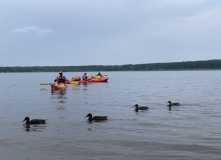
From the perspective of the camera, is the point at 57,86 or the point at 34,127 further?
the point at 57,86

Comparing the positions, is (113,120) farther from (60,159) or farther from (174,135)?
(60,159)

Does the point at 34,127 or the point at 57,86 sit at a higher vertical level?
the point at 57,86

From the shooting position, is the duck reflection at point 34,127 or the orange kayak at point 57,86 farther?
the orange kayak at point 57,86

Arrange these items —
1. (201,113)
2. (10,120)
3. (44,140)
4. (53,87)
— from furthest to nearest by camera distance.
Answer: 1. (53,87)
2. (201,113)
3. (10,120)
4. (44,140)

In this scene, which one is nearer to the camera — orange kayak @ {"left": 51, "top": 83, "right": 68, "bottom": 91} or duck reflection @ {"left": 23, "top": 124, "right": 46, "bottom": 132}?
duck reflection @ {"left": 23, "top": 124, "right": 46, "bottom": 132}

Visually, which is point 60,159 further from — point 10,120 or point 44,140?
point 10,120

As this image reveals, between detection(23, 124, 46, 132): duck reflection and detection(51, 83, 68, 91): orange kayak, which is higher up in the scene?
detection(51, 83, 68, 91): orange kayak

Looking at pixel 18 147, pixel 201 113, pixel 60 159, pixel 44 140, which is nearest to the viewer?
pixel 60 159

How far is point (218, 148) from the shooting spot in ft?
35.1

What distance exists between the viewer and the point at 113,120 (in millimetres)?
16891

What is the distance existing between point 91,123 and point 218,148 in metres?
7.28

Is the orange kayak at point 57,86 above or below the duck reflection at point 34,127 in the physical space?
above

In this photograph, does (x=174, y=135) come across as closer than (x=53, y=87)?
Yes

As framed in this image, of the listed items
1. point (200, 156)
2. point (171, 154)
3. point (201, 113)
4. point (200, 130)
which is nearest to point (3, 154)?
point (171, 154)
